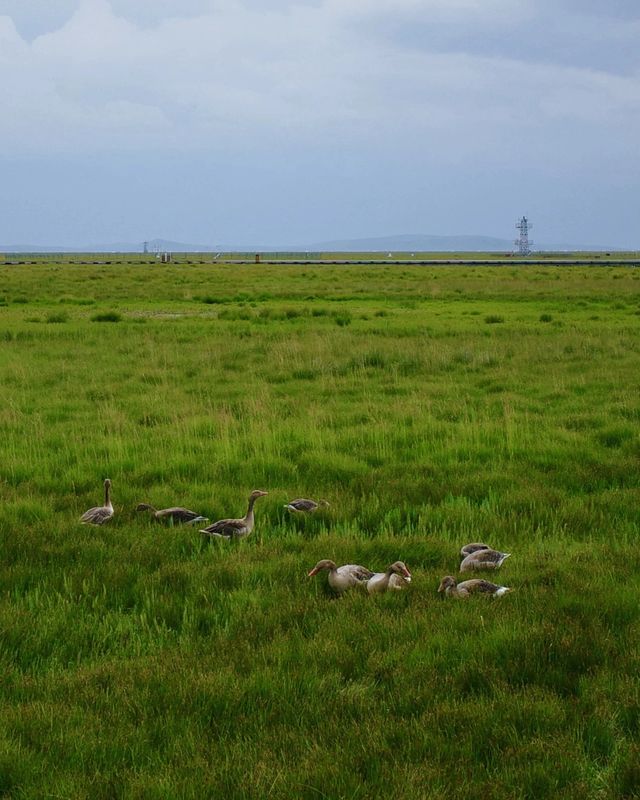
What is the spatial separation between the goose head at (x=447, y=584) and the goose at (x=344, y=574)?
0.61 m

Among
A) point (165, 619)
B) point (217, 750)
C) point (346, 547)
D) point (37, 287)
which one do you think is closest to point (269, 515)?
point (346, 547)

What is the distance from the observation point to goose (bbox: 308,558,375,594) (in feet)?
21.6

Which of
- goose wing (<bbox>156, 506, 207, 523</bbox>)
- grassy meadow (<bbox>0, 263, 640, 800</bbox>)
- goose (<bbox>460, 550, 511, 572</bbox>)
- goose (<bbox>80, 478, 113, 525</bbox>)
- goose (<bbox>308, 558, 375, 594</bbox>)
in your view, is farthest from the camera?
goose wing (<bbox>156, 506, 207, 523</bbox>)

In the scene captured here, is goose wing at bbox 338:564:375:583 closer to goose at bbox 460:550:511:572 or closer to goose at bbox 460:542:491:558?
goose at bbox 460:550:511:572

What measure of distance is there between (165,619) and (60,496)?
3.59m

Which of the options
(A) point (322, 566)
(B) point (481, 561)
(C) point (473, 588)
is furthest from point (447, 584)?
(A) point (322, 566)

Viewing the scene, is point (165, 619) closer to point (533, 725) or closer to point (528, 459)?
point (533, 725)

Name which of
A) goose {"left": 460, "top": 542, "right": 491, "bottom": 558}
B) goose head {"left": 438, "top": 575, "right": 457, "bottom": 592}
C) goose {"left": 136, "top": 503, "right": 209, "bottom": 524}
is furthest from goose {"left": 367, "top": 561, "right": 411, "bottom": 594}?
goose {"left": 136, "top": 503, "right": 209, "bottom": 524}

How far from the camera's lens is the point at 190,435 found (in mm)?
12203

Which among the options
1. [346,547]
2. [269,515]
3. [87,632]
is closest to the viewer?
[87,632]

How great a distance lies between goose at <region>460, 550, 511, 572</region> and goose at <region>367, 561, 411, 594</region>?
640mm

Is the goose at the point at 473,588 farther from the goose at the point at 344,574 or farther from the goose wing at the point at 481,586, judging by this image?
the goose at the point at 344,574

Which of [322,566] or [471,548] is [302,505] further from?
[471,548]

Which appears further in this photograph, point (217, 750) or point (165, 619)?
point (165, 619)
